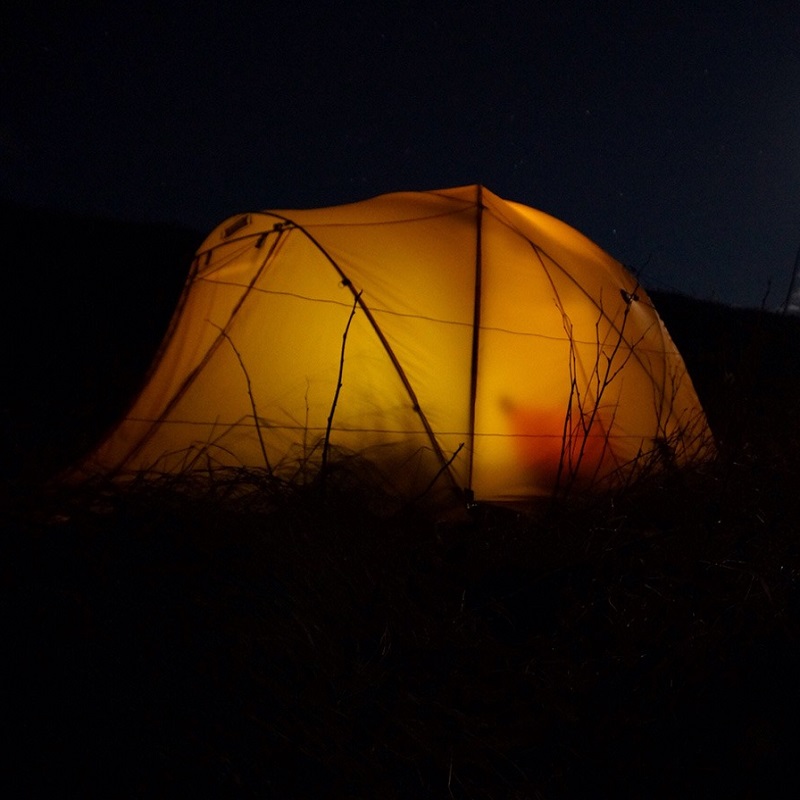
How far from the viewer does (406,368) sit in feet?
10.6

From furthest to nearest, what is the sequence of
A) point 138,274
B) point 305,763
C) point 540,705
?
1. point 138,274
2. point 540,705
3. point 305,763

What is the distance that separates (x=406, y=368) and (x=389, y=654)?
5.72 feet

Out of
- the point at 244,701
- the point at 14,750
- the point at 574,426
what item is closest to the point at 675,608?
the point at 244,701

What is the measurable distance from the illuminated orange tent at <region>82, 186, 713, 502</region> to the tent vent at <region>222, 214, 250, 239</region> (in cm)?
3

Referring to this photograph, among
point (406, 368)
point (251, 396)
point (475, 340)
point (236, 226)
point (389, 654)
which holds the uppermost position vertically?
point (236, 226)

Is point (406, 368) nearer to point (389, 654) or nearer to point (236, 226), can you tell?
point (236, 226)

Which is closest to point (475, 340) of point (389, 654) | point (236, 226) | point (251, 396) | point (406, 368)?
Result: point (406, 368)

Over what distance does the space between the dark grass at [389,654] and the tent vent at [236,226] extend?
1842 mm

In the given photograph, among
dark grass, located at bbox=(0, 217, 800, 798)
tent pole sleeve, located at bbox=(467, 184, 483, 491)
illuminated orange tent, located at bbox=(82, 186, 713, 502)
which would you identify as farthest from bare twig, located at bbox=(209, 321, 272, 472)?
tent pole sleeve, located at bbox=(467, 184, 483, 491)

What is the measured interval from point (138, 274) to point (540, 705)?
9.44 metres

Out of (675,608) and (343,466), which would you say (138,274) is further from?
(675,608)

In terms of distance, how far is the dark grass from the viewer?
4.66 feet

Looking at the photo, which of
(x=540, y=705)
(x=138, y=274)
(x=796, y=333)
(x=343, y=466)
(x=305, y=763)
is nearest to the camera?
(x=305, y=763)

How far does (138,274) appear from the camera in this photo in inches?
377
